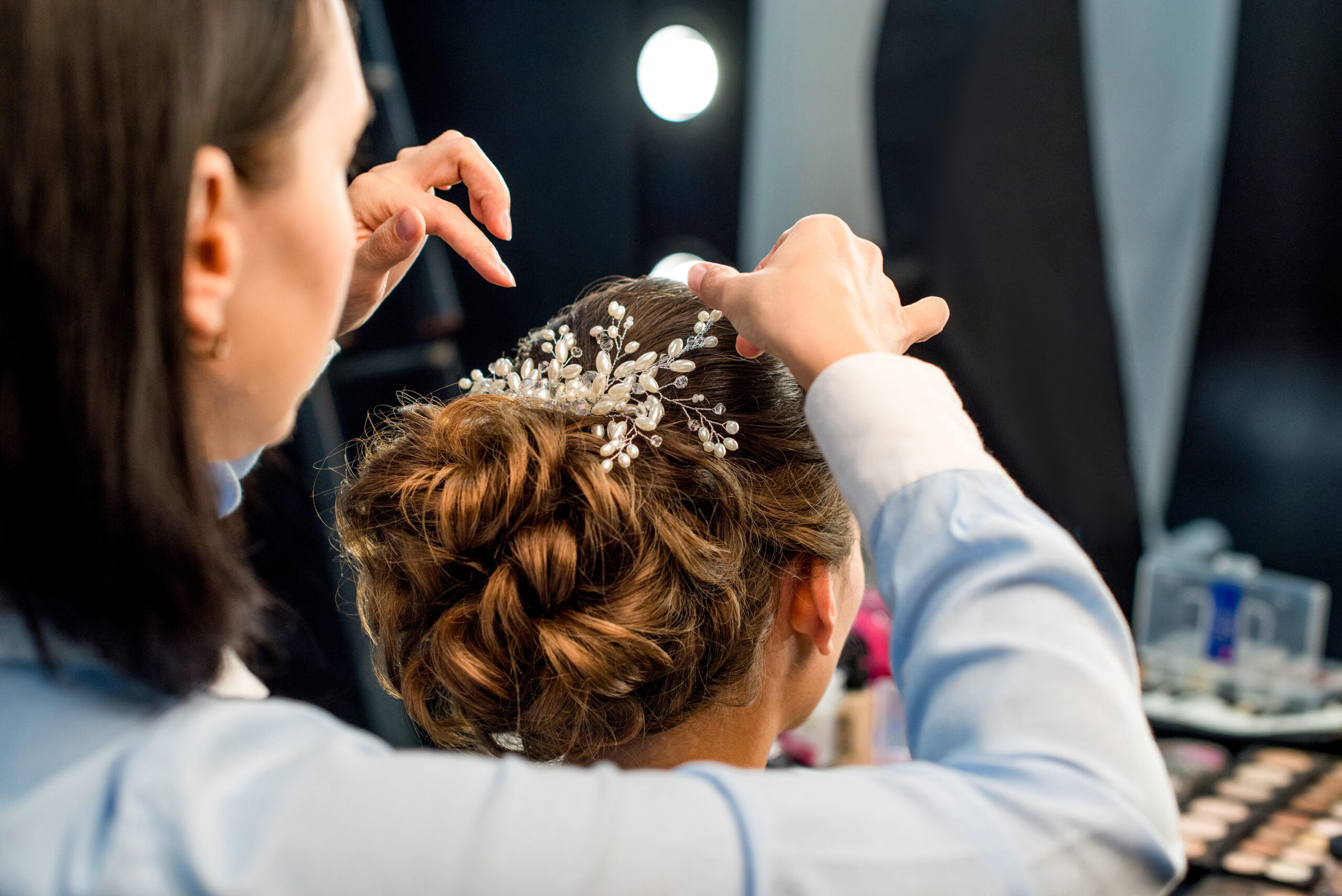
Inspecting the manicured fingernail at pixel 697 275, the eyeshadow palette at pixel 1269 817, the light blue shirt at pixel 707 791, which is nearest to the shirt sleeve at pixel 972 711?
the light blue shirt at pixel 707 791

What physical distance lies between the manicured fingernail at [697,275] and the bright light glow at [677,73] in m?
1.45

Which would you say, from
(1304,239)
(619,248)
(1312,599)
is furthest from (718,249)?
(1312,599)

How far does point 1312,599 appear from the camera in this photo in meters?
1.84

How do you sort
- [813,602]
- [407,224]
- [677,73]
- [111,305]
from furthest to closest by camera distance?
[677,73]
[813,602]
[407,224]
[111,305]

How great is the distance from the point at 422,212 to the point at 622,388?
22 centimetres

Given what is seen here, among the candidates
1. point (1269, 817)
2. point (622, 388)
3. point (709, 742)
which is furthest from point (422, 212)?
point (1269, 817)

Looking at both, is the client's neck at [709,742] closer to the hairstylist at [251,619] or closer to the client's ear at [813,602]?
the client's ear at [813,602]

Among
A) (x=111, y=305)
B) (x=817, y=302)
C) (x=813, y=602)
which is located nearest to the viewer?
(x=111, y=305)

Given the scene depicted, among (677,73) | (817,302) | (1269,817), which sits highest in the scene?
(677,73)

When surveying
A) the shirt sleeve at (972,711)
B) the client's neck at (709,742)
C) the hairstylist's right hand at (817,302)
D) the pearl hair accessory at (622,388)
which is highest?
the hairstylist's right hand at (817,302)

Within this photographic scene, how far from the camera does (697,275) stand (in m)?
0.69

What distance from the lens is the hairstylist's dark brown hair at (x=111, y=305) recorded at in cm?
38

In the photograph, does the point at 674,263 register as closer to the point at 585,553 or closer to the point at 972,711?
the point at 585,553

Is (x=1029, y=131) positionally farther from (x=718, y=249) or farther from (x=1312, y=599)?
(x=1312, y=599)
